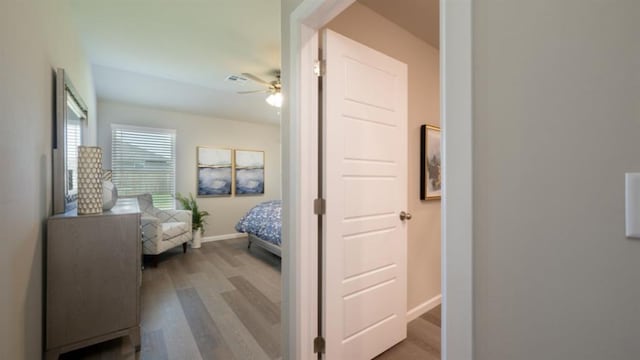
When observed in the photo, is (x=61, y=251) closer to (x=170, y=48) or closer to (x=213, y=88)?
(x=170, y=48)

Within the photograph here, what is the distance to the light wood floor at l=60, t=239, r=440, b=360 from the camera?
1.84m

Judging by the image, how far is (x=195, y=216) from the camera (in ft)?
14.9

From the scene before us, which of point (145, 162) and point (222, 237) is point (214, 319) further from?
point (145, 162)

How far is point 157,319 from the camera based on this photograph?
88.7 inches

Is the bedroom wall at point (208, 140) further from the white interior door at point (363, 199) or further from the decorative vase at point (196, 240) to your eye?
the white interior door at point (363, 199)

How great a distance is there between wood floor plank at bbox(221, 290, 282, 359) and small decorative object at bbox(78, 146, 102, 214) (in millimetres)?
1418

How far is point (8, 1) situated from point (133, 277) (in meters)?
1.58

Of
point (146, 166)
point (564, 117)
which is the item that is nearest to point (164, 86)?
point (146, 166)

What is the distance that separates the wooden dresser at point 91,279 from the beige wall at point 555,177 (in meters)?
2.05

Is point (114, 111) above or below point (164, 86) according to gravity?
below

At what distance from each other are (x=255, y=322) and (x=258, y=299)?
16.5 inches

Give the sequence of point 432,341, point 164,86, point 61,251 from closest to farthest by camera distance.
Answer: point 61,251, point 432,341, point 164,86

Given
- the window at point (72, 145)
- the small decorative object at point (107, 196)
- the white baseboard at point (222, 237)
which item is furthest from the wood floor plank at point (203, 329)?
the white baseboard at point (222, 237)

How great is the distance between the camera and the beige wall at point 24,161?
102cm
